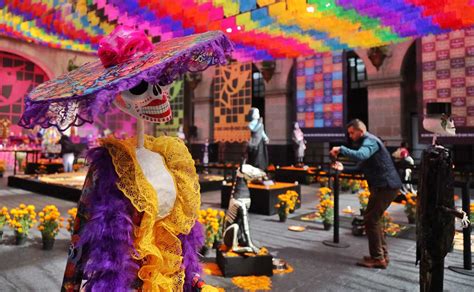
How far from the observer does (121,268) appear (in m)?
1.37

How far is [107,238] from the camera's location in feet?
4.46

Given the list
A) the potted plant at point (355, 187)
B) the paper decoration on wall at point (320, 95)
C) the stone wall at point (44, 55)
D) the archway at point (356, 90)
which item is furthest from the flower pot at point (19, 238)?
the archway at point (356, 90)

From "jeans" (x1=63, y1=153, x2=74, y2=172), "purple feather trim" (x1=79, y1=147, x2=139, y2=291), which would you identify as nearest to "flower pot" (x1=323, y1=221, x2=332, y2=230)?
"purple feather trim" (x1=79, y1=147, x2=139, y2=291)

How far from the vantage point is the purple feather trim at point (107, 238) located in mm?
1345

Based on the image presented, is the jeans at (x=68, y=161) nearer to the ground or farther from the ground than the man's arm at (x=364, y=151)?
nearer to the ground

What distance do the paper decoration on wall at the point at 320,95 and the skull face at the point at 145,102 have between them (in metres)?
10.9

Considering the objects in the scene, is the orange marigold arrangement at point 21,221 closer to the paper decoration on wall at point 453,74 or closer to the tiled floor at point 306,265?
the tiled floor at point 306,265

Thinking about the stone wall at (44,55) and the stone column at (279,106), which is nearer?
the stone column at (279,106)

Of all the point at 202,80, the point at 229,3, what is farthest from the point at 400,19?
the point at 202,80

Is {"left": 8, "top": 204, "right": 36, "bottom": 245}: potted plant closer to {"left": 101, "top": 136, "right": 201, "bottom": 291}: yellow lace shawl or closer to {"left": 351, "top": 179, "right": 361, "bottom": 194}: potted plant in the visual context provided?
{"left": 101, "top": 136, "right": 201, "bottom": 291}: yellow lace shawl

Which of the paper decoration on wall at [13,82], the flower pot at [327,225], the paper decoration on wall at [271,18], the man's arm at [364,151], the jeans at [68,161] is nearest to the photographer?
the man's arm at [364,151]

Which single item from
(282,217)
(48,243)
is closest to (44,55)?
(48,243)

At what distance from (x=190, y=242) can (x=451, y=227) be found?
5.41 feet

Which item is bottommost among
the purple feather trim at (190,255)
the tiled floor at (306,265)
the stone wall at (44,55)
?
the tiled floor at (306,265)
